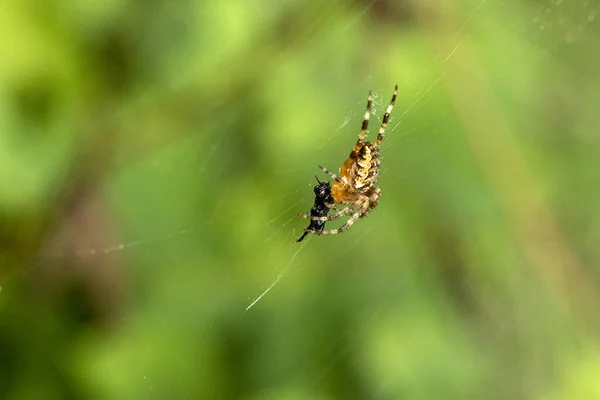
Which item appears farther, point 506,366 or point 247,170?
point 506,366

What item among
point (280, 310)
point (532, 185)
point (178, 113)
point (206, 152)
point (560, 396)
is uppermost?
point (178, 113)

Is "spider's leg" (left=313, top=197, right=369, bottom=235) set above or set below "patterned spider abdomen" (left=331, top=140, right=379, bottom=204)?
below

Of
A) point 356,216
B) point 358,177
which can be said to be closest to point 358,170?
point 358,177

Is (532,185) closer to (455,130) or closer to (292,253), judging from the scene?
(455,130)

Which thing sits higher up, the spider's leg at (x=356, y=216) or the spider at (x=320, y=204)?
the spider at (x=320, y=204)

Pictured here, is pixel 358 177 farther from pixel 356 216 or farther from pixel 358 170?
pixel 356 216

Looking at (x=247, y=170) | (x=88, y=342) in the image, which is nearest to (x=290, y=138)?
(x=247, y=170)

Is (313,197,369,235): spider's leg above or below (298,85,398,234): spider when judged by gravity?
below

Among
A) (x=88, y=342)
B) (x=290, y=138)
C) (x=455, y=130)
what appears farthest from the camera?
(x=455, y=130)

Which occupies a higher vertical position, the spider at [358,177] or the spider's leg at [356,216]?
the spider at [358,177]
